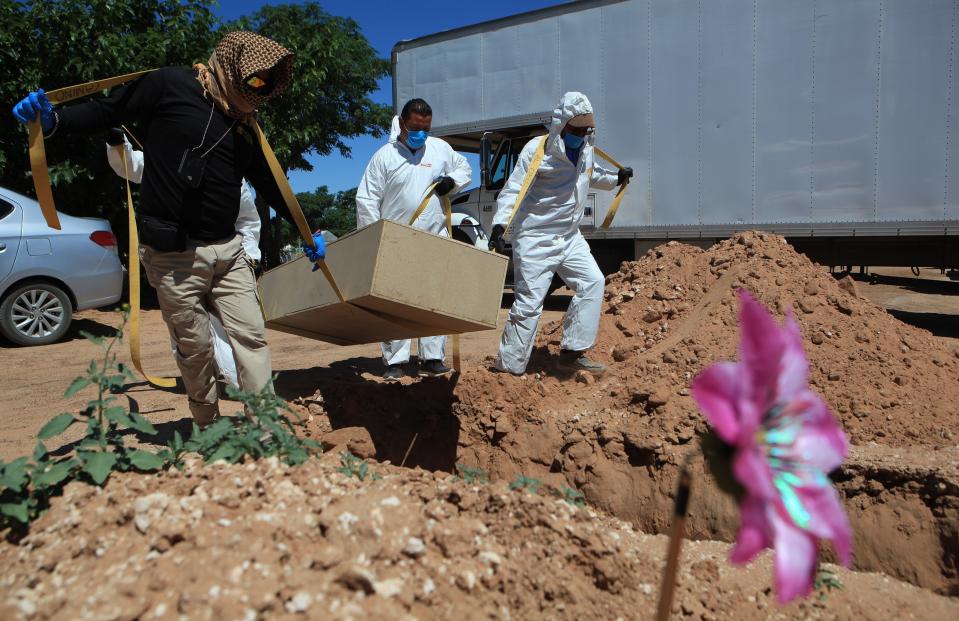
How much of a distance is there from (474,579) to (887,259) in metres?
7.98

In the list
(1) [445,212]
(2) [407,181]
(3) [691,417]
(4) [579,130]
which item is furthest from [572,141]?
(3) [691,417]

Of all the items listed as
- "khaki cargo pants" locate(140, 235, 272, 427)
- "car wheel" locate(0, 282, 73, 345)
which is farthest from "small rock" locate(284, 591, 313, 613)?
"car wheel" locate(0, 282, 73, 345)

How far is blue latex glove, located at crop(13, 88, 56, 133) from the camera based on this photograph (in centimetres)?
274

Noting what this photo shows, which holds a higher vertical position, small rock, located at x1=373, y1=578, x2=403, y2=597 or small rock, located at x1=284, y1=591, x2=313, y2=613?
small rock, located at x1=284, y1=591, x2=313, y2=613

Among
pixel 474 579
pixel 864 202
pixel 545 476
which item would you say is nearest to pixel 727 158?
pixel 864 202

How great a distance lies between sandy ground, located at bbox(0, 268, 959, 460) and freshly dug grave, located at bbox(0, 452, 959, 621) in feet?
3.34

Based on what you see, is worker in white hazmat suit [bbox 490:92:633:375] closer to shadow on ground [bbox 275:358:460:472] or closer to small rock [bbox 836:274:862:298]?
shadow on ground [bbox 275:358:460:472]

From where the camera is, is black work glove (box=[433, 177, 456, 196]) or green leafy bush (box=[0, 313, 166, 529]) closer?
green leafy bush (box=[0, 313, 166, 529])

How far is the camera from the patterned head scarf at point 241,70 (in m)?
2.91

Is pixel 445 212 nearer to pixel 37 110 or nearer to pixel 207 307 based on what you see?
pixel 207 307

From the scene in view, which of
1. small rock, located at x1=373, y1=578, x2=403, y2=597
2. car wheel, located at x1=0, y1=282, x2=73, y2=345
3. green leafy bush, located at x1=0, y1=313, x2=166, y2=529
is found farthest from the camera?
car wheel, located at x1=0, y1=282, x2=73, y2=345

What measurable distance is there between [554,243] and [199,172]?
2.64 metres

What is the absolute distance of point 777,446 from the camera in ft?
3.33

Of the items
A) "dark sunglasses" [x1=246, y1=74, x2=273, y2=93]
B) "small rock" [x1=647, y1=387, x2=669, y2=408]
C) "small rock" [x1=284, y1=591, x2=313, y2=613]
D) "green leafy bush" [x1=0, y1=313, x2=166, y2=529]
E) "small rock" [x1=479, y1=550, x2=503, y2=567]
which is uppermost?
"dark sunglasses" [x1=246, y1=74, x2=273, y2=93]
